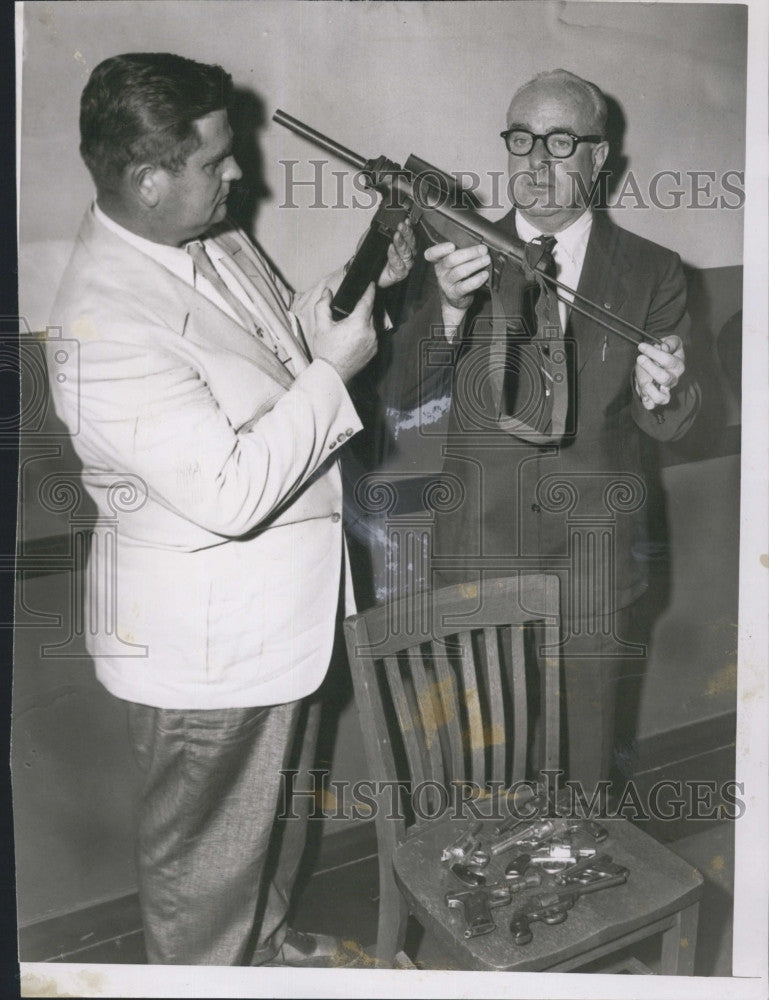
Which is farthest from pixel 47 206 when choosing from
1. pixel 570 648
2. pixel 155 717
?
pixel 570 648

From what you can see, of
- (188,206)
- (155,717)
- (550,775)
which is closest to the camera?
(188,206)

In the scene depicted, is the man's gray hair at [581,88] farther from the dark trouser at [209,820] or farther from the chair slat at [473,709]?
the dark trouser at [209,820]

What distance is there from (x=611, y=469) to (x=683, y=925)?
82cm

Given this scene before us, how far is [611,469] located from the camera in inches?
68.9

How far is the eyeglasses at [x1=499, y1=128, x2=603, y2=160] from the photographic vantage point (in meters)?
1.61

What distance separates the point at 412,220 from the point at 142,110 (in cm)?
48

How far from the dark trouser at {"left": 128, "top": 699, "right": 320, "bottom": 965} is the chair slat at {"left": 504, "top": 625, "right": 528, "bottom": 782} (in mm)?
372

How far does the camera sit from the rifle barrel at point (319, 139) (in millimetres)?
1552

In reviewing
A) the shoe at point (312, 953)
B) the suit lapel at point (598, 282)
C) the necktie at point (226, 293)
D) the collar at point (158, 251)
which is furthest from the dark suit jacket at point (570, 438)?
the shoe at point (312, 953)

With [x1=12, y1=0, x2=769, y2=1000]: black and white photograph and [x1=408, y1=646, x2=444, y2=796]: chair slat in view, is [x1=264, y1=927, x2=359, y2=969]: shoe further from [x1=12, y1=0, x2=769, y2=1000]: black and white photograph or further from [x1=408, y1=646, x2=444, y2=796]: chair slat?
[x1=408, y1=646, x2=444, y2=796]: chair slat

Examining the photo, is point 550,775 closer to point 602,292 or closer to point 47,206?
point 602,292

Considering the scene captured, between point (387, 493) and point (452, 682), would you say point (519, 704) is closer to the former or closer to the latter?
point (452, 682)

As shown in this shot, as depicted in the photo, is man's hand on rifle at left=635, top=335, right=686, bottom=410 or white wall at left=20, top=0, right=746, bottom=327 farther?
man's hand on rifle at left=635, top=335, right=686, bottom=410

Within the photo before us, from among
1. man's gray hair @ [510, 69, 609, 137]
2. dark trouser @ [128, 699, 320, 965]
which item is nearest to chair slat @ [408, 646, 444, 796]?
dark trouser @ [128, 699, 320, 965]
